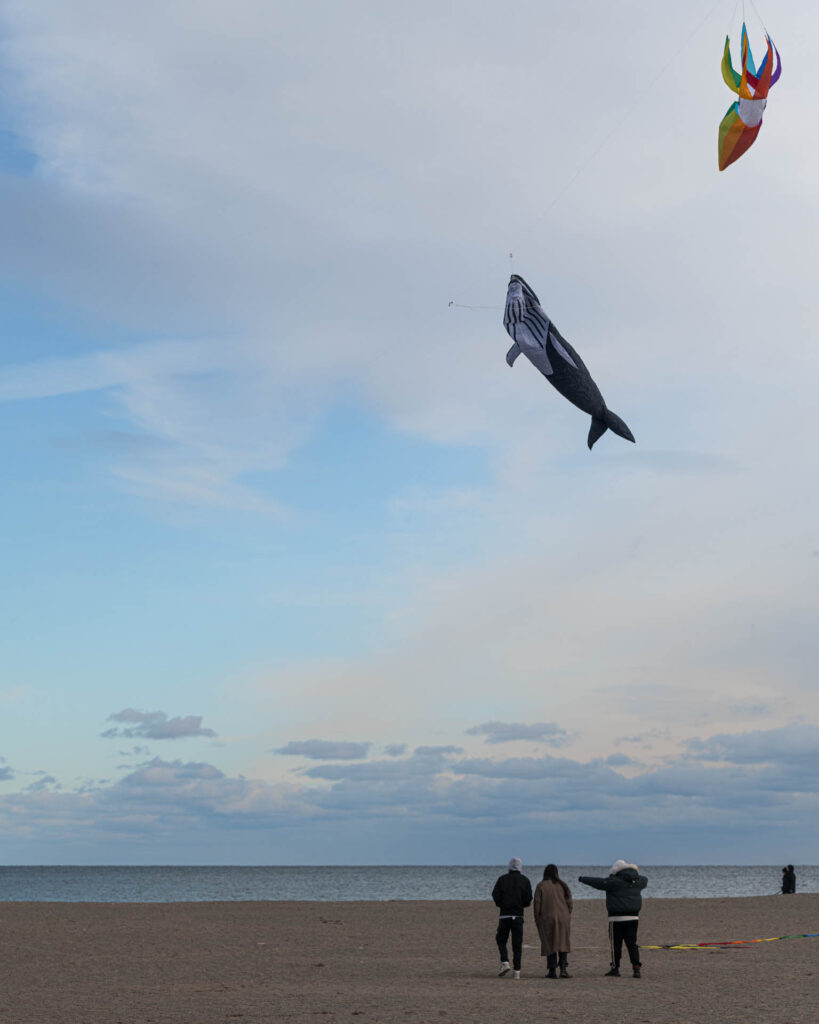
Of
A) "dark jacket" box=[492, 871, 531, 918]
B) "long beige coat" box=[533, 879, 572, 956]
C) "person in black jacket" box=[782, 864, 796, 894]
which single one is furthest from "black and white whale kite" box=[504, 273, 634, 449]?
"person in black jacket" box=[782, 864, 796, 894]

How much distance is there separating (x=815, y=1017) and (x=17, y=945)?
14455 mm

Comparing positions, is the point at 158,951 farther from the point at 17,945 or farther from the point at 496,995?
the point at 496,995

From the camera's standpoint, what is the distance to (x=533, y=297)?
565 inches

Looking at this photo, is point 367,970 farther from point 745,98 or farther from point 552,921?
point 745,98

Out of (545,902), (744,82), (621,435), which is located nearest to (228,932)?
(545,902)

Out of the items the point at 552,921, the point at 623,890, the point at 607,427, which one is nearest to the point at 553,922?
the point at 552,921

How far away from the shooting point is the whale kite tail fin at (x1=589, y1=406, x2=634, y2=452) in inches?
548

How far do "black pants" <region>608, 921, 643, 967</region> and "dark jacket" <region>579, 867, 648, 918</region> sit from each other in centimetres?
19

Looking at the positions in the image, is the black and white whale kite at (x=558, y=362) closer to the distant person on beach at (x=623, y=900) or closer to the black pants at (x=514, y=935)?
the distant person on beach at (x=623, y=900)

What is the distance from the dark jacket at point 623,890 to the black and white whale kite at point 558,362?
524cm

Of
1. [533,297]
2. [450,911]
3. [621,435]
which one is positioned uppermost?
[533,297]

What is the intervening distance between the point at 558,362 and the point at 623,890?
21.2ft

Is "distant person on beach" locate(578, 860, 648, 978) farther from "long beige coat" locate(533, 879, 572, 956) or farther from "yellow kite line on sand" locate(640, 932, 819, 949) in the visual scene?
"yellow kite line on sand" locate(640, 932, 819, 949)

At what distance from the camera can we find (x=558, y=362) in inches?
548
